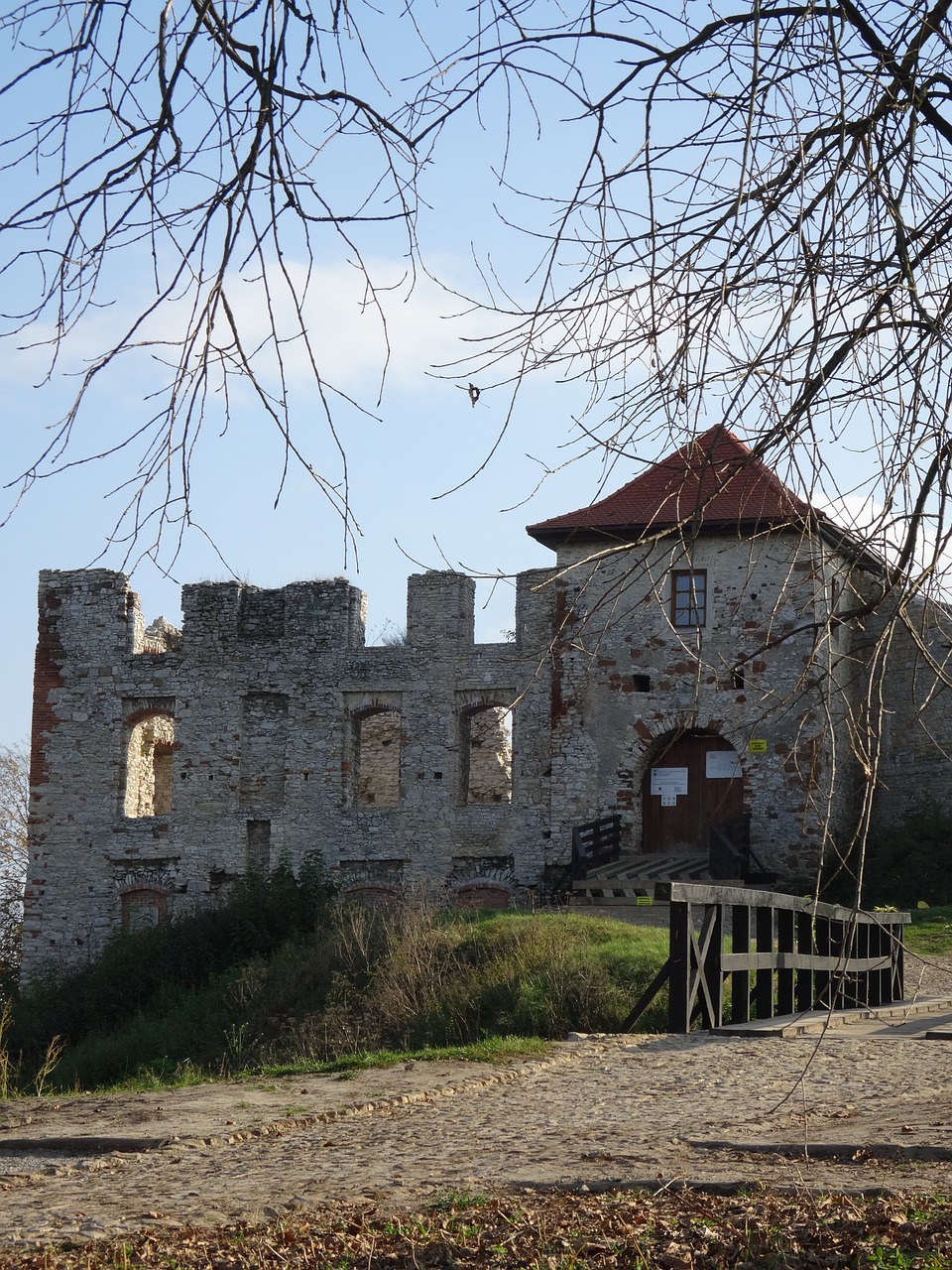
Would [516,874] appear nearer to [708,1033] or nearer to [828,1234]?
[708,1033]

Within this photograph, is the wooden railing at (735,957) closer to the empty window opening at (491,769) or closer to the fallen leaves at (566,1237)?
the fallen leaves at (566,1237)

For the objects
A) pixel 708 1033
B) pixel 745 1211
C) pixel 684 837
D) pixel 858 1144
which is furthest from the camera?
pixel 684 837

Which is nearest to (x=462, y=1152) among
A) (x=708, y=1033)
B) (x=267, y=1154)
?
(x=267, y=1154)

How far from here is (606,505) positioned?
24.4 meters

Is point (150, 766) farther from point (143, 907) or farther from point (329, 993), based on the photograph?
point (329, 993)

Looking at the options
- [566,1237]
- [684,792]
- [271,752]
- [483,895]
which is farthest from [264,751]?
[566,1237]

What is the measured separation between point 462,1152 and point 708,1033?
4076 mm

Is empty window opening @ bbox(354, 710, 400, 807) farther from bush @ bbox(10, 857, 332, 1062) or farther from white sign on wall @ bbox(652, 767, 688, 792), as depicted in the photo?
white sign on wall @ bbox(652, 767, 688, 792)

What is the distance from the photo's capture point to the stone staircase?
20.5 meters

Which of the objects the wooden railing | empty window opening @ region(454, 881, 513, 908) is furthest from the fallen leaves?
empty window opening @ region(454, 881, 513, 908)

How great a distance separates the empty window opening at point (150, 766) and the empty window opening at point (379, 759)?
3.36 metres

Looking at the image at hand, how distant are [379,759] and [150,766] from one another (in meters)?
4.38

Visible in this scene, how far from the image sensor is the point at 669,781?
77.8ft

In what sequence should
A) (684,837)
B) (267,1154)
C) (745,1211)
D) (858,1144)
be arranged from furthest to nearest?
(684,837) < (267,1154) < (858,1144) < (745,1211)
